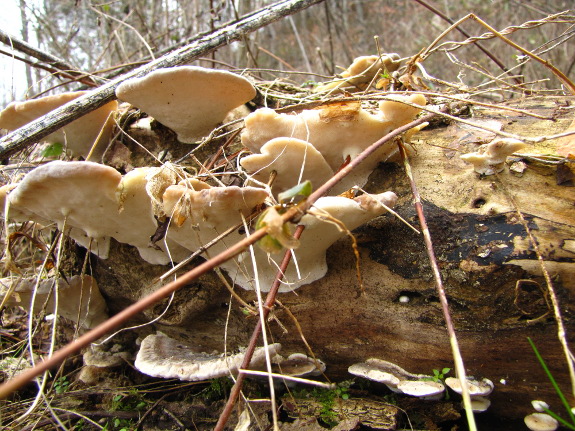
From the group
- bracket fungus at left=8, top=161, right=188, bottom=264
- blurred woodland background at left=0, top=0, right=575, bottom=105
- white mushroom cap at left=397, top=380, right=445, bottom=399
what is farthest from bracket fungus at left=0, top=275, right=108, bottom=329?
blurred woodland background at left=0, top=0, right=575, bottom=105

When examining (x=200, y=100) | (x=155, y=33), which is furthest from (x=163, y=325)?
(x=155, y=33)

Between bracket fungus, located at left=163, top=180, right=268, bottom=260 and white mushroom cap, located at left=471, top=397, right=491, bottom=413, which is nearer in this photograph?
bracket fungus, located at left=163, top=180, right=268, bottom=260

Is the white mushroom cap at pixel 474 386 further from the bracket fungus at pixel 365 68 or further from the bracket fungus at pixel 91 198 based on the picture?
the bracket fungus at pixel 365 68

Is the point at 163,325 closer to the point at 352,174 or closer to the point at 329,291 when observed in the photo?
the point at 329,291

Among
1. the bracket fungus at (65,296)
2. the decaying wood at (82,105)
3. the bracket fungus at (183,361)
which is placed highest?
the decaying wood at (82,105)

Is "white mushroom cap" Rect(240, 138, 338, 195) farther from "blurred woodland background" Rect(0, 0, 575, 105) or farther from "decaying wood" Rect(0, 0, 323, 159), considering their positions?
"blurred woodland background" Rect(0, 0, 575, 105)

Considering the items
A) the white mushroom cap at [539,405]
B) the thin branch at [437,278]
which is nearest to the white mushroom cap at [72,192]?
the thin branch at [437,278]
